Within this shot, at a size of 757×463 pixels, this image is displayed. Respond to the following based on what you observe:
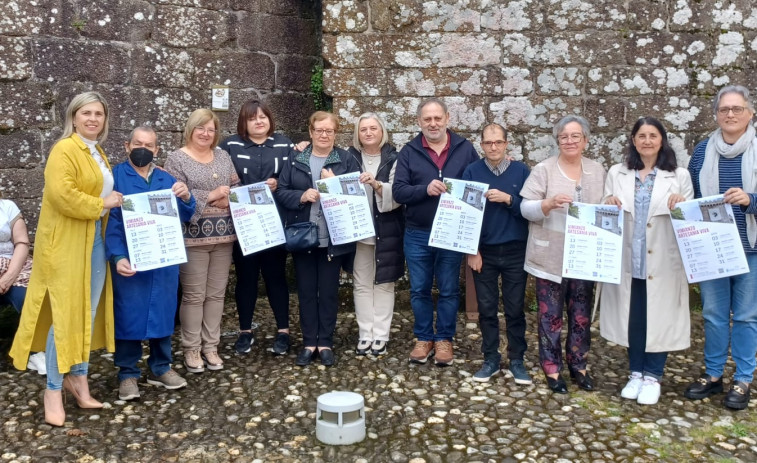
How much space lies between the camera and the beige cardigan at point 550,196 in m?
4.29

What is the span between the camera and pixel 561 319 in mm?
4477

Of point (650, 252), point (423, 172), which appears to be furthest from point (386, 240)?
point (650, 252)

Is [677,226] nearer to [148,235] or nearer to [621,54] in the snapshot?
[621,54]

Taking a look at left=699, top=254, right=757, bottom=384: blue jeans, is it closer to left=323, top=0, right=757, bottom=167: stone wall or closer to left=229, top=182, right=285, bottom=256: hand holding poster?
left=323, top=0, right=757, bottom=167: stone wall

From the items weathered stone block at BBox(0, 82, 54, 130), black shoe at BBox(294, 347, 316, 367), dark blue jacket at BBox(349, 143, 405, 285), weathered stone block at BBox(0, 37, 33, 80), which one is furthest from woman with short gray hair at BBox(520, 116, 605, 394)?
weathered stone block at BBox(0, 37, 33, 80)

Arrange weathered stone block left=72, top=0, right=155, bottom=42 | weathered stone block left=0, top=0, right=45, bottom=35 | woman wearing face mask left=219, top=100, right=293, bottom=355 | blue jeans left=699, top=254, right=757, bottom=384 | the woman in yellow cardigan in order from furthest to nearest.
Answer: weathered stone block left=72, top=0, right=155, bottom=42 → weathered stone block left=0, top=0, right=45, bottom=35 → woman wearing face mask left=219, top=100, right=293, bottom=355 → blue jeans left=699, top=254, right=757, bottom=384 → the woman in yellow cardigan

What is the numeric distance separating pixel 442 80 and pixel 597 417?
10.2 feet

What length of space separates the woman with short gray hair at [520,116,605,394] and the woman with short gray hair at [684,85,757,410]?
644 millimetres

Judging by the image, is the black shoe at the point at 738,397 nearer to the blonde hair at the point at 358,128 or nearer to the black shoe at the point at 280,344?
the blonde hair at the point at 358,128

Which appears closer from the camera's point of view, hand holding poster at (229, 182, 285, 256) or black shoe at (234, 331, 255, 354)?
hand holding poster at (229, 182, 285, 256)

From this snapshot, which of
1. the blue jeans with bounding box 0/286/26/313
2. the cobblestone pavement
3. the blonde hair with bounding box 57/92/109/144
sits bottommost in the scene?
the cobblestone pavement

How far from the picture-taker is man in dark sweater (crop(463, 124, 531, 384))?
4465 mm

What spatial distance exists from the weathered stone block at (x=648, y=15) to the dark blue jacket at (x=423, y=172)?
7.12 feet

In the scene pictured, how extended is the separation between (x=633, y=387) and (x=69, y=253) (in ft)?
11.3
